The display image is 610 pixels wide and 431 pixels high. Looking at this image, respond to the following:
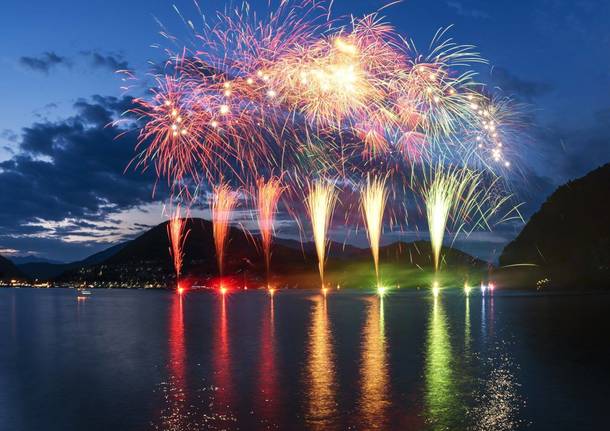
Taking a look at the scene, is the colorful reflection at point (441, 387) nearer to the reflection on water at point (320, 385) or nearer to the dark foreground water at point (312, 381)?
the dark foreground water at point (312, 381)

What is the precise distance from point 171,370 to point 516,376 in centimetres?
1703

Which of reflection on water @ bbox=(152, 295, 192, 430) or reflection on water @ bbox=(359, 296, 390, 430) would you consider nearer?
reflection on water @ bbox=(152, 295, 192, 430)

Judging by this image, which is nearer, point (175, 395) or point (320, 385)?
point (175, 395)

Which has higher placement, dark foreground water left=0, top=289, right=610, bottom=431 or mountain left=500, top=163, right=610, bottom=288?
mountain left=500, top=163, right=610, bottom=288

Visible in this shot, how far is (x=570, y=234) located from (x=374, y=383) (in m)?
142

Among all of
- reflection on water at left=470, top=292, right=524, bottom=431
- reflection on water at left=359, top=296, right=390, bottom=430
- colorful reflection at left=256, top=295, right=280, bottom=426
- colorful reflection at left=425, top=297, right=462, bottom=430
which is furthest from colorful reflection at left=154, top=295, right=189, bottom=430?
reflection on water at left=470, top=292, right=524, bottom=431

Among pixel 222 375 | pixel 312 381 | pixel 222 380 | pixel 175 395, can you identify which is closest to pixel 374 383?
pixel 312 381

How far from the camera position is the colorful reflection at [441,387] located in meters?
19.3

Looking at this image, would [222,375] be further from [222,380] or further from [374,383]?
[374,383]

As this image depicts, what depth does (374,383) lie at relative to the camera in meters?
25.9

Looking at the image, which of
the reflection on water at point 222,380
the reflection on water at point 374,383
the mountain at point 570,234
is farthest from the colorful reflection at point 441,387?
the mountain at point 570,234

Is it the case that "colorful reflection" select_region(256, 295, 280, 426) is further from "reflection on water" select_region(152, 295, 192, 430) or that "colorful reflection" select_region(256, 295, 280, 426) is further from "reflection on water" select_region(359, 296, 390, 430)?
"reflection on water" select_region(359, 296, 390, 430)

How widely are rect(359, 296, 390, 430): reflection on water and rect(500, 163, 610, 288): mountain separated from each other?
355ft

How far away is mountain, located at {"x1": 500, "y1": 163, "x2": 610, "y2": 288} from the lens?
137125mm
